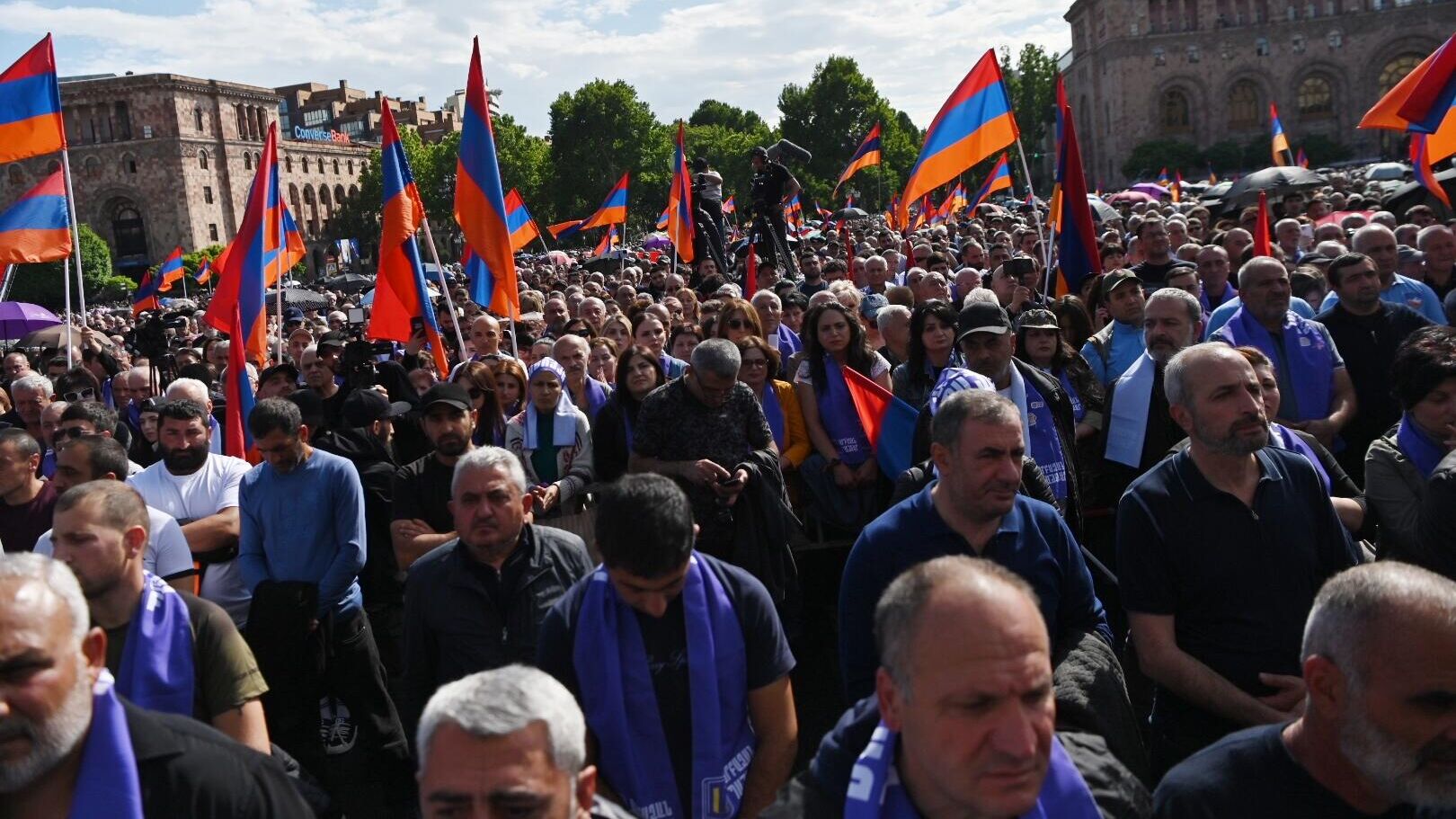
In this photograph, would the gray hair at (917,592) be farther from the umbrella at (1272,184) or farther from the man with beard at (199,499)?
the umbrella at (1272,184)

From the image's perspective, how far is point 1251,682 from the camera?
303 centimetres

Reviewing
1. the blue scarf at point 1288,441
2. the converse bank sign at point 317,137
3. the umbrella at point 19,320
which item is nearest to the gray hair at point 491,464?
the blue scarf at point 1288,441

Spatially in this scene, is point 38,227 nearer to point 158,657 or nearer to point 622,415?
point 622,415

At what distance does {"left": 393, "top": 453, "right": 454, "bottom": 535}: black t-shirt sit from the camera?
4.69 m

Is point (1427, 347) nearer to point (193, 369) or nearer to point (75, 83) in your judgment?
point (193, 369)

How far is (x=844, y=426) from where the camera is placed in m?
5.77

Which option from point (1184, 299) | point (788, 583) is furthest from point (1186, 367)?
point (788, 583)

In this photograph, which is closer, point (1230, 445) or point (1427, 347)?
point (1230, 445)

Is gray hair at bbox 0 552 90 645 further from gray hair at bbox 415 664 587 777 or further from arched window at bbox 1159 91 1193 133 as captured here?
arched window at bbox 1159 91 1193 133

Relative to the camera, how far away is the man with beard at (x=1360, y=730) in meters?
1.99

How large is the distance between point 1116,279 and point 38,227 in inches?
288

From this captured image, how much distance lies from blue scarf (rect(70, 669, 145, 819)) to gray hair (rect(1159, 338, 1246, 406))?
2.87 metres

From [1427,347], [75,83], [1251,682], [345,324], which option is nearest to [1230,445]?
[1251,682]

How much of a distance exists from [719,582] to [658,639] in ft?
0.74
